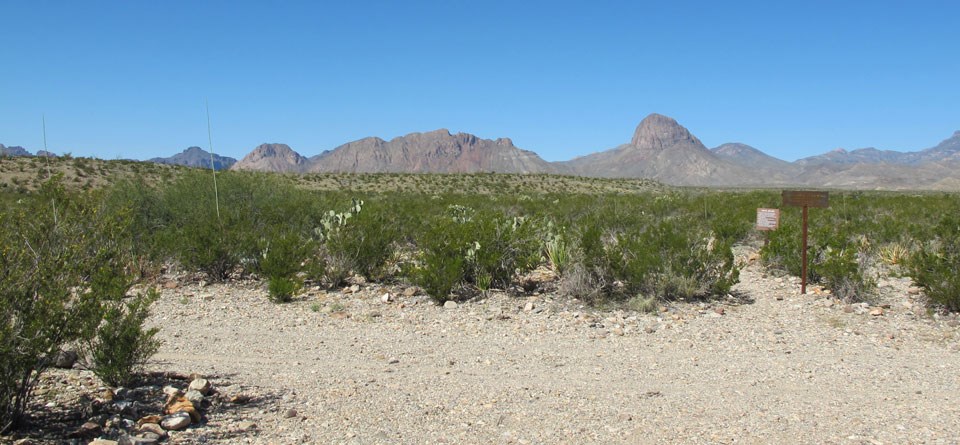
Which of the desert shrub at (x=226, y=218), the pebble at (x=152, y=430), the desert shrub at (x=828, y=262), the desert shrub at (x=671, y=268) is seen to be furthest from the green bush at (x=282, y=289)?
the desert shrub at (x=828, y=262)

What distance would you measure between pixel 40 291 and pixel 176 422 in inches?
50.5

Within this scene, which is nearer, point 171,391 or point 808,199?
point 171,391

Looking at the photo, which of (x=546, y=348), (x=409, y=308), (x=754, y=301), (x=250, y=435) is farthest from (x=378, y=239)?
(x=250, y=435)

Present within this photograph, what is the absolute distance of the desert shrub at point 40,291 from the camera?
4312 millimetres

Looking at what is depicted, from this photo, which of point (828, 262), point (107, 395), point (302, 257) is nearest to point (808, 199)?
point (828, 262)

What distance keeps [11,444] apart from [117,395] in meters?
1.08

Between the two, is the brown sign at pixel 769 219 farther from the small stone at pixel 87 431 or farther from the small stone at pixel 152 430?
the small stone at pixel 87 431

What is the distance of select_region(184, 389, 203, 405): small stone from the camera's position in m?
5.14

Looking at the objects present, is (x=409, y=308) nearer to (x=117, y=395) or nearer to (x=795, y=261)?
(x=117, y=395)

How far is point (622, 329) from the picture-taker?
8.26 meters

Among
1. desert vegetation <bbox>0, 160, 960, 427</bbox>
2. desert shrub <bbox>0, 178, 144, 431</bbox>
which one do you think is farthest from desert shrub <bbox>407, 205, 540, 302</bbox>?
desert shrub <bbox>0, 178, 144, 431</bbox>

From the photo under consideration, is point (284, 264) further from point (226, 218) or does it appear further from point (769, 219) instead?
point (769, 219)

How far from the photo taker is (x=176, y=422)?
4668 mm

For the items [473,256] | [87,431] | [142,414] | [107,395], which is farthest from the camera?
[473,256]
